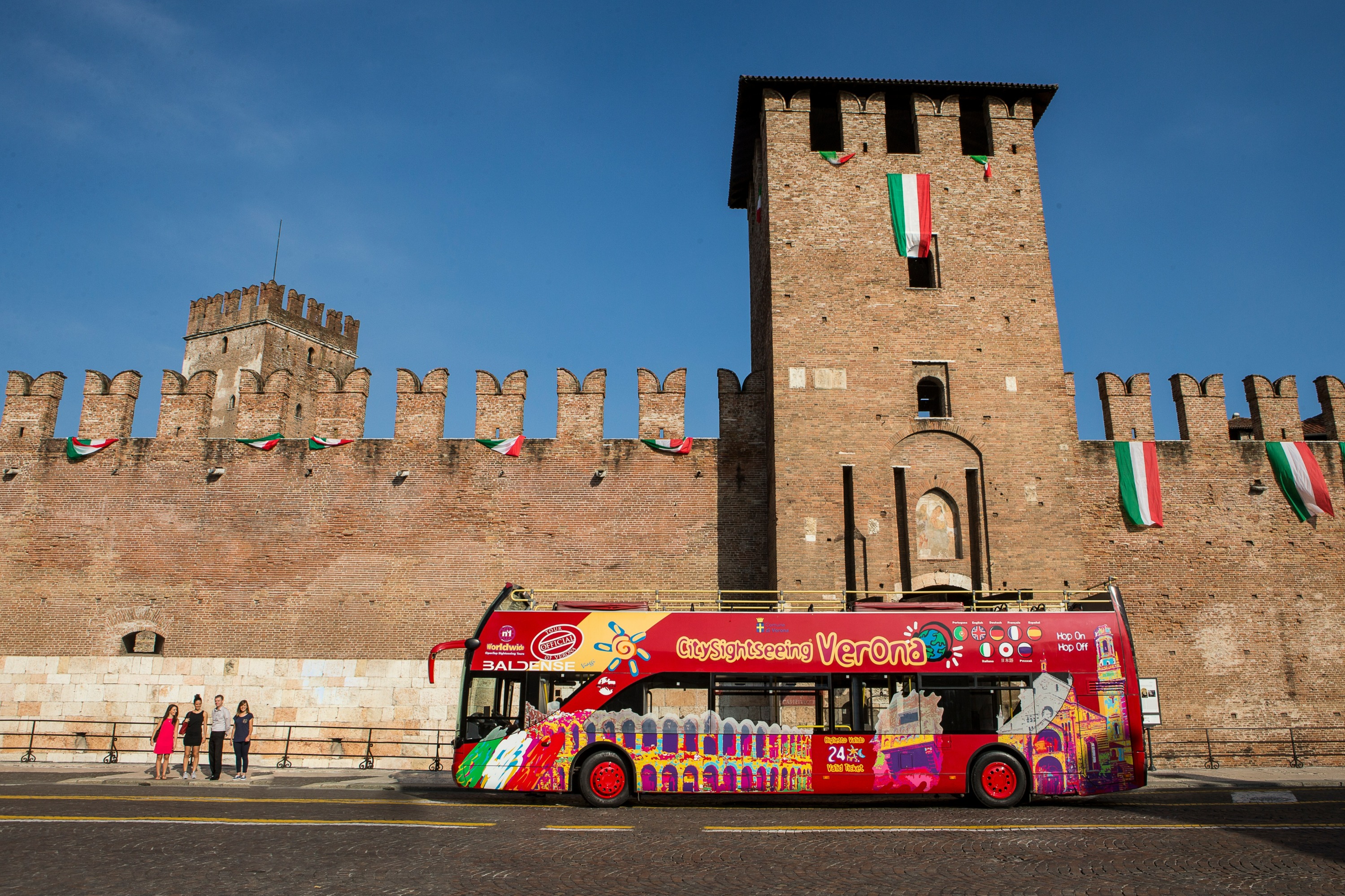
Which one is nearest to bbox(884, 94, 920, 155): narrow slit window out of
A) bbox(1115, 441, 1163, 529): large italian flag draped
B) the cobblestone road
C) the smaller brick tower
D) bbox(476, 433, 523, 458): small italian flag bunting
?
bbox(1115, 441, 1163, 529): large italian flag draped

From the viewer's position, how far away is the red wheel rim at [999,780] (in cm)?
1033

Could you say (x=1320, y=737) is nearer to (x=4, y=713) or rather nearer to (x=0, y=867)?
(x=0, y=867)

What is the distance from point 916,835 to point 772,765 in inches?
99.2

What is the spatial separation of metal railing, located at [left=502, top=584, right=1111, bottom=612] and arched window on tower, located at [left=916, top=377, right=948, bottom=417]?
3.31m

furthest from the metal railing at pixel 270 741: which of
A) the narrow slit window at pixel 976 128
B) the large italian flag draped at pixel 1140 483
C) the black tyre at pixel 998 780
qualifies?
the narrow slit window at pixel 976 128

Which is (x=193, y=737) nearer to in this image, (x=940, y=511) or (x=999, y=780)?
(x=999, y=780)

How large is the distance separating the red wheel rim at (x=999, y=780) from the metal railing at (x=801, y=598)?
180 cm

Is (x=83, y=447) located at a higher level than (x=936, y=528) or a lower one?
higher

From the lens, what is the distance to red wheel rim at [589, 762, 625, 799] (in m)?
10.3

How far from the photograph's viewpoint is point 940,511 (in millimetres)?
16000

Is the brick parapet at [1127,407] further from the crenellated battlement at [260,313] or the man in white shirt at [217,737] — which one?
the crenellated battlement at [260,313]

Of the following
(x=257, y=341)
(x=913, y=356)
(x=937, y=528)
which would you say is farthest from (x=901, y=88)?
(x=257, y=341)

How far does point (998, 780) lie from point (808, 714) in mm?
2300

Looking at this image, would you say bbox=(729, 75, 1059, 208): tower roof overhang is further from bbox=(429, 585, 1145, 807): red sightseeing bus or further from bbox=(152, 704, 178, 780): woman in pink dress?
bbox=(152, 704, 178, 780): woman in pink dress
